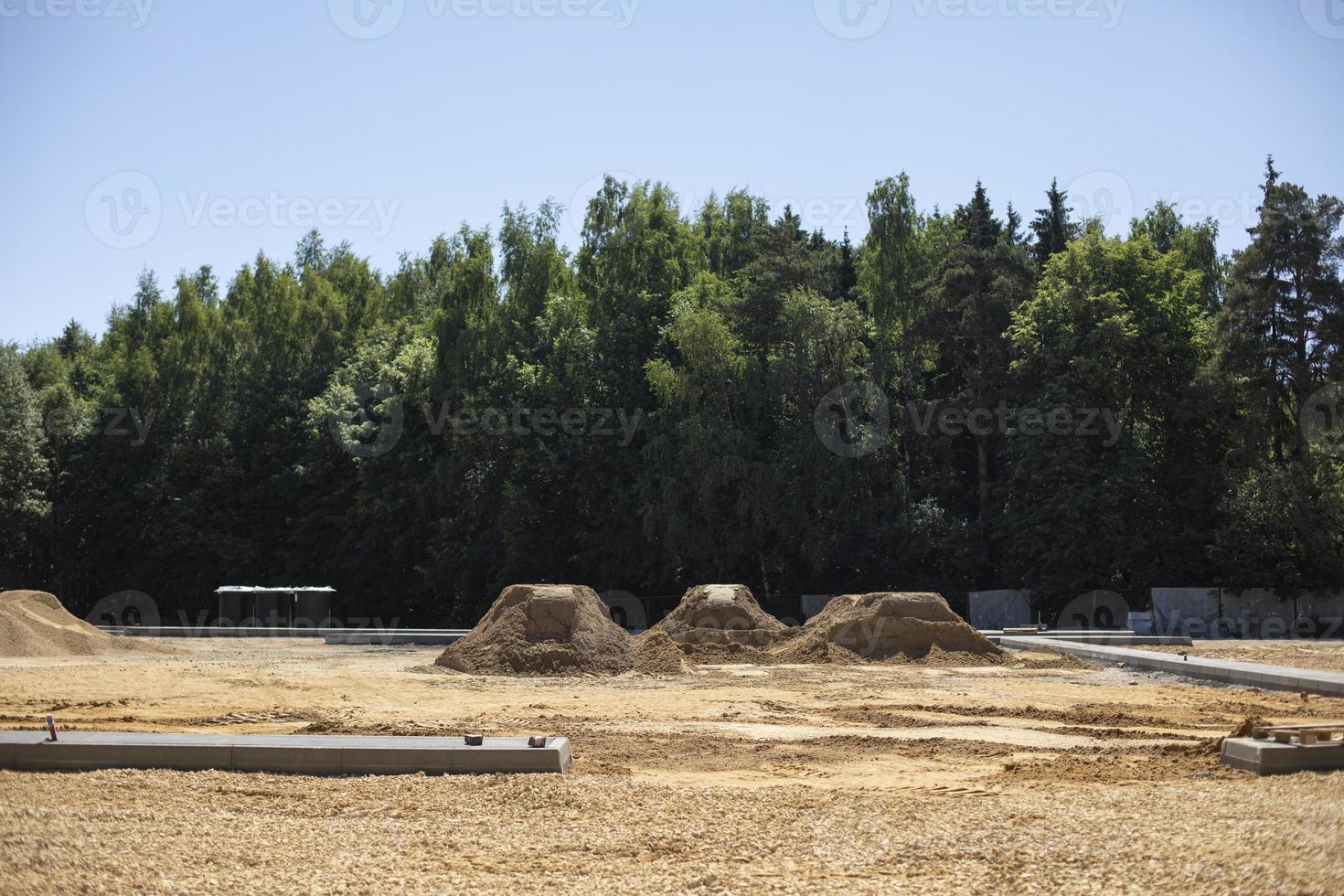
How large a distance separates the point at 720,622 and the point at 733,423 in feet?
46.8

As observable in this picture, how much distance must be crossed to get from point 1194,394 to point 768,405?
13.8 m

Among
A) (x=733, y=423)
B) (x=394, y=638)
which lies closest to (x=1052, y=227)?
(x=733, y=423)

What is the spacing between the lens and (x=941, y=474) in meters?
41.7

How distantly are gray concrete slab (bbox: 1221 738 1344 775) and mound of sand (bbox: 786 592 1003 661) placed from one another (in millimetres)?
15717

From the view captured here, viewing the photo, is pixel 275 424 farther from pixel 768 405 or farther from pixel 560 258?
pixel 768 405

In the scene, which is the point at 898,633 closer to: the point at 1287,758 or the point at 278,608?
the point at 1287,758

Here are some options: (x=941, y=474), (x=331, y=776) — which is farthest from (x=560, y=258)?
(x=331, y=776)

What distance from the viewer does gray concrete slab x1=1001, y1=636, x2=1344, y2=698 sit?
55.2 ft

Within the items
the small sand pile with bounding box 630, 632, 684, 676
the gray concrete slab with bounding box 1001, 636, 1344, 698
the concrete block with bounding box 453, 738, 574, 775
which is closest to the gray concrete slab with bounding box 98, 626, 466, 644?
the small sand pile with bounding box 630, 632, 684, 676

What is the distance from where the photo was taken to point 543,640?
2322cm

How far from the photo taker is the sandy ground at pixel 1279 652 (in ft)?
71.9

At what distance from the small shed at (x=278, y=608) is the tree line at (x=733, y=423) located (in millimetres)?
4567

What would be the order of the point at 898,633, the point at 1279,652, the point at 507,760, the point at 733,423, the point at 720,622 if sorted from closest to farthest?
the point at 507,760
the point at 898,633
the point at 1279,652
the point at 720,622
the point at 733,423

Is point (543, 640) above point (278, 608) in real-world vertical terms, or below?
below
